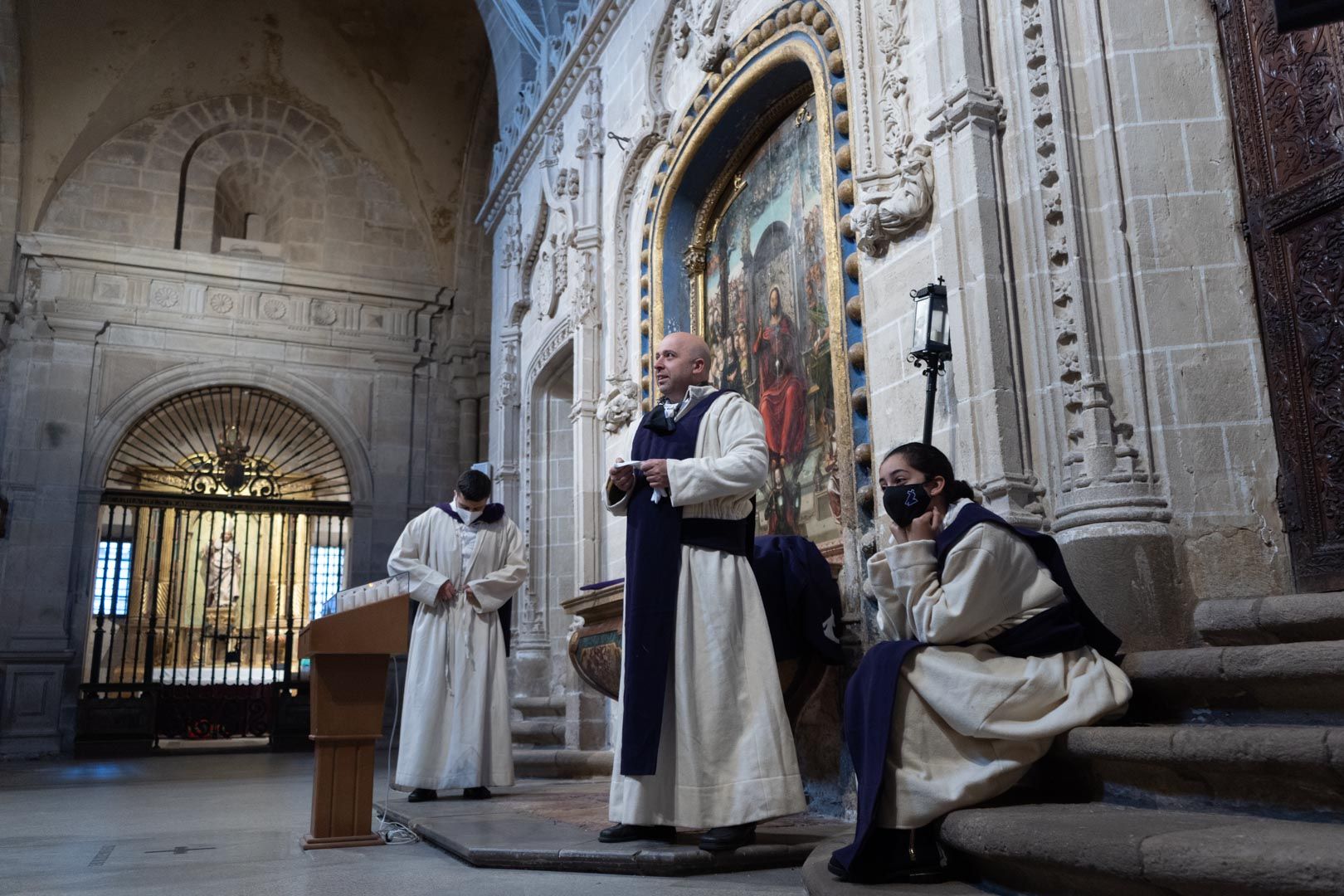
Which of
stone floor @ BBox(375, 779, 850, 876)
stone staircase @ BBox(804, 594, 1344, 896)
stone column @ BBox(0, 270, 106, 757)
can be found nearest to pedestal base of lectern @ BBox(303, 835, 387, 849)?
stone floor @ BBox(375, 779, 850, 876)

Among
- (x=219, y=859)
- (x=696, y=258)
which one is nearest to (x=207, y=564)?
(x=696, y=258)

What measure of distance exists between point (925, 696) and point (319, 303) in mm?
13028

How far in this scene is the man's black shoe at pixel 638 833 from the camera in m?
3.58

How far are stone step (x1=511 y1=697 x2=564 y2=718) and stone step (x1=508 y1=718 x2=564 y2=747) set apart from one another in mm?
100

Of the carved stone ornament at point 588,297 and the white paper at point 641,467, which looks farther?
the carved stone ornament at point 588,297

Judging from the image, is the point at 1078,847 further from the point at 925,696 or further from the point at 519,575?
the point at 519,575

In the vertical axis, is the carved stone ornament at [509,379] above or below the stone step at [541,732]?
above

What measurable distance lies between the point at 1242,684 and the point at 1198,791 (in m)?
0.37

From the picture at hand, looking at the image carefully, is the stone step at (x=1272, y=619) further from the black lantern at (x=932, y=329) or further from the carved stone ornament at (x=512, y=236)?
the carved stone ornament at (x=512, y=236)

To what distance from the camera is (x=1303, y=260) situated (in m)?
3.73

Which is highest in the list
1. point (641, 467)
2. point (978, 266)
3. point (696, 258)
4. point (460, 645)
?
point (696, 258)

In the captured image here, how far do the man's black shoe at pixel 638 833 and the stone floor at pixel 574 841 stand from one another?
42 millimetres

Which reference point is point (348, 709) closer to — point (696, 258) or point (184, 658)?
point (696, 258)

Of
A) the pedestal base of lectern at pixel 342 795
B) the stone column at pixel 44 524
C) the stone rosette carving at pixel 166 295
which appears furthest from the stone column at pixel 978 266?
the stone rosette carving at pixel 166 295
